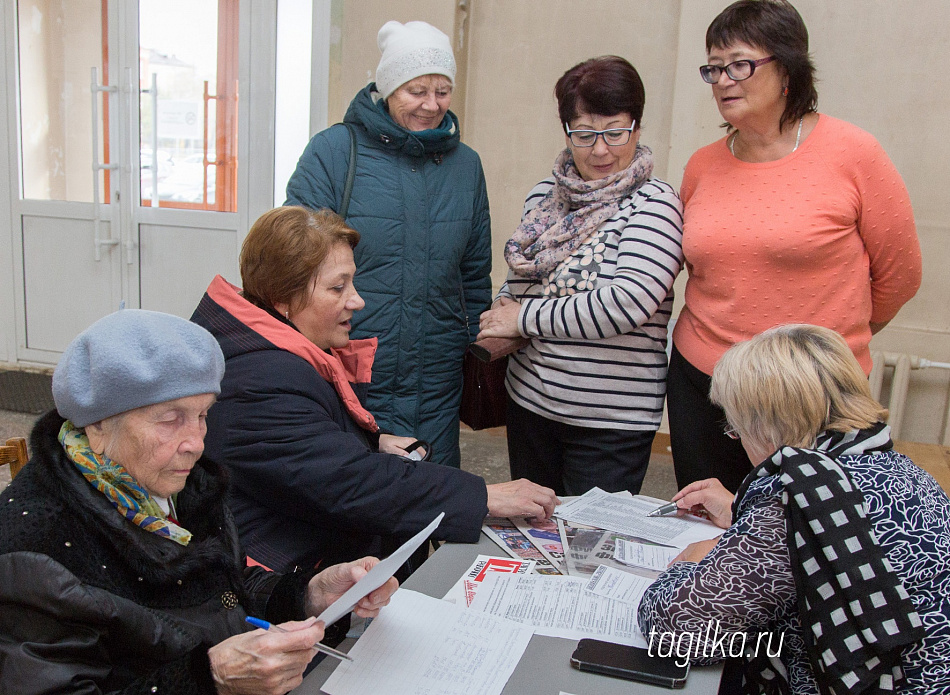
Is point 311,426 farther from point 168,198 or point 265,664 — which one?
point 168,198

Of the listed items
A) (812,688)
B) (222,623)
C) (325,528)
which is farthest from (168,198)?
(812,688)

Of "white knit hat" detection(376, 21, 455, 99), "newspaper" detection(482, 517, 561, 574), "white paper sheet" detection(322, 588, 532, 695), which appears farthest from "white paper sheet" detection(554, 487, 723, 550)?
"white knit hat" detection(376, 21, 455, 99)

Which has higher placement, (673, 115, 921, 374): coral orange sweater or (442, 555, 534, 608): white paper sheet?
(673, 115, 921, 374): coral orange sweater

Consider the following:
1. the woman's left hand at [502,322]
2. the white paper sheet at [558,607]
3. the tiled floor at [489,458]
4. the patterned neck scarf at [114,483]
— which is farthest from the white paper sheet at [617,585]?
the tiled floor at [489,458]

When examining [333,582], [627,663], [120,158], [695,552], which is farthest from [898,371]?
[120,158]

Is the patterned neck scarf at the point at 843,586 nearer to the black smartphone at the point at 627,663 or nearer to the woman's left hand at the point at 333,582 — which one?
the black smartphone at the point at 627,663

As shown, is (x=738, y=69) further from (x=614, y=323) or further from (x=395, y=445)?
(x=395, y=445)

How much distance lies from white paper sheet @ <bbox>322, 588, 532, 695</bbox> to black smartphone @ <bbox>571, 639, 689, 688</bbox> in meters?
0.10

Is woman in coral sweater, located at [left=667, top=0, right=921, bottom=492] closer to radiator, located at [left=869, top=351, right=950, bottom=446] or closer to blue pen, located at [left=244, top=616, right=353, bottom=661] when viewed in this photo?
blue pen, located at [left=244, top=616, right=353, bottom=661]

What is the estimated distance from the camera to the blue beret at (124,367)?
3.82ft

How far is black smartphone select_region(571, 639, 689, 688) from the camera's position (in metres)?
1.23

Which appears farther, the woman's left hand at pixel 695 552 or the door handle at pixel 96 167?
the door handle at pixel 96 167

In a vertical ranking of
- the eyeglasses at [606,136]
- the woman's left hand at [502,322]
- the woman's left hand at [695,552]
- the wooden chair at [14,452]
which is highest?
the eyeglasses at [606,136]

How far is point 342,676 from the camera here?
47.9 inches
